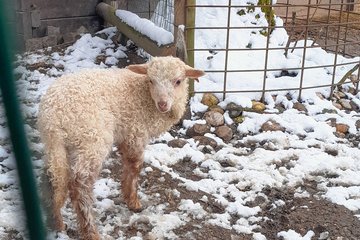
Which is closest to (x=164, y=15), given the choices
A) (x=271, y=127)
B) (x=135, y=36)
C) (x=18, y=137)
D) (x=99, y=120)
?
(x=135, y=36)

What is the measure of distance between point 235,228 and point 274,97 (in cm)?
280

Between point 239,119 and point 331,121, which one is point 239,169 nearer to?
point 239,119

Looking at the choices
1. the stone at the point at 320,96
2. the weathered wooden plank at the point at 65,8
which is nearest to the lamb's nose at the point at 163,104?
the stone at the point at 320,96

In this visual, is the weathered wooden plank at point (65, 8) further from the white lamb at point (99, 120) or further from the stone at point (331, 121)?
the stone at point (331, 121)

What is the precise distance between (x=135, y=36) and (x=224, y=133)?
1.95m

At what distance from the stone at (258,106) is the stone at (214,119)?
1.65 feet

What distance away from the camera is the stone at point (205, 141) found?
4815mm

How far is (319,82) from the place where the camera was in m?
6.28

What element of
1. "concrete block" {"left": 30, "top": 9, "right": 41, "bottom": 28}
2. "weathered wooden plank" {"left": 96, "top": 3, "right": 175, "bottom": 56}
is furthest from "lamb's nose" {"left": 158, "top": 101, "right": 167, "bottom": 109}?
"concrete block" {"left": 30, "top": 9, "right": 41, "bottom": 28}

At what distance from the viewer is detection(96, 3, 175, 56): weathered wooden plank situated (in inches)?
203

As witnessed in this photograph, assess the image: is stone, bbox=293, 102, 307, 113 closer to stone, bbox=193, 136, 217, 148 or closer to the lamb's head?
stone, bbox=193, 136, 217, 148

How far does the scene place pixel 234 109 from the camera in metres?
5.46

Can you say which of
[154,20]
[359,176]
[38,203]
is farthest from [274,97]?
[38,203]

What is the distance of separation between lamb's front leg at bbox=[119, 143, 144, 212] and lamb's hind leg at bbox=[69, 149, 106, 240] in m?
0.48
